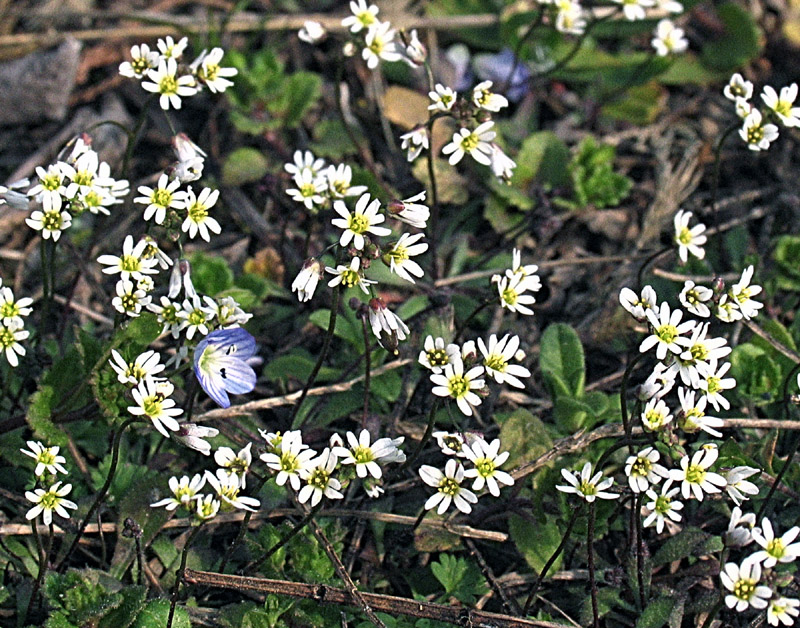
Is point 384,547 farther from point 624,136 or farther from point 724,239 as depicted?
point 624,136

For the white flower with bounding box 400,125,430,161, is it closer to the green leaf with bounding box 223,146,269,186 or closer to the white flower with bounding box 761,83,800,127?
the green leaf with bounding box 223,146,269,186

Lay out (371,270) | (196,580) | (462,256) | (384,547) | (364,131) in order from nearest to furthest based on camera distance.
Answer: (196,580), (384,547), (371,270), (462,256), (364,131)

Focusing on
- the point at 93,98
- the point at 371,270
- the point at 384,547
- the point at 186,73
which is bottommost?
the point at 384,547

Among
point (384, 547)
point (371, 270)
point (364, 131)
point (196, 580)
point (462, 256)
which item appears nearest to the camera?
point (196, 580)

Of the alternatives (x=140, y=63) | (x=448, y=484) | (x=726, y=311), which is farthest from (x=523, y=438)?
(x=140, y=63)

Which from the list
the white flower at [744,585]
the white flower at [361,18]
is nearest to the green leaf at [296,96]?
the white flower at [361,18]

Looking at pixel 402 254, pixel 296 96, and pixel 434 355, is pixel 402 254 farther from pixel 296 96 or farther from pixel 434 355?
pixel 296 96

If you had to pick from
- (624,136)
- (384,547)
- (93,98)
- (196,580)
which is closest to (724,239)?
(624,136)
